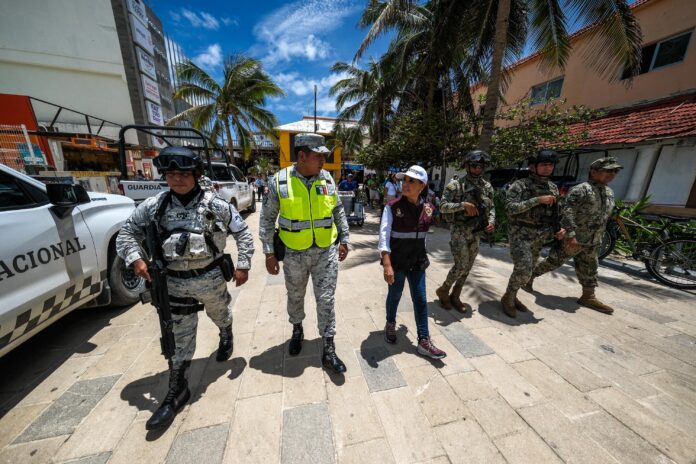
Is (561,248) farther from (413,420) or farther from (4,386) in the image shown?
(4,386)

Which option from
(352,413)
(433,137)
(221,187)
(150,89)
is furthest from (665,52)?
Result: (150,89)

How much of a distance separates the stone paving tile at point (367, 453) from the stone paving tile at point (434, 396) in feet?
1.33

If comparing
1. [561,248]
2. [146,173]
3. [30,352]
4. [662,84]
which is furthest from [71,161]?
[662,84]

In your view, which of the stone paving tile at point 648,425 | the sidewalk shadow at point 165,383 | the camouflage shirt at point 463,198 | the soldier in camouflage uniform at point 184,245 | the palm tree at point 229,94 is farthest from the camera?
the palm tree at point 229,94

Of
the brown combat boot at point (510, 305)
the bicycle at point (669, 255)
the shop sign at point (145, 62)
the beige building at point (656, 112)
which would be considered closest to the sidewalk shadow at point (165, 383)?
the brown combat boot at point (510, 305)

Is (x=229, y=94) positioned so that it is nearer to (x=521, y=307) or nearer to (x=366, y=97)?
(x=366, y=97)

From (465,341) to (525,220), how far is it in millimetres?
1645

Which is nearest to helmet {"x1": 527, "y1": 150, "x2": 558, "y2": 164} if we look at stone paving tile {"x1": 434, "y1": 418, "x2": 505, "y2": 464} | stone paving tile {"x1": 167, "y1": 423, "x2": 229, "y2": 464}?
stone paving tile {"x1": 434, "y1": 418, "x2": 505, "y2": 464}

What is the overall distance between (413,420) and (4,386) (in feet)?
11.1

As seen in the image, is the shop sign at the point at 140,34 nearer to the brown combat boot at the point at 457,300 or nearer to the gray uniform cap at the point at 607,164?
the brown combat boot at the point at 457,300

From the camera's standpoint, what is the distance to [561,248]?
3.51 metres

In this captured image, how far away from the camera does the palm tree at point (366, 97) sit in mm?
14938

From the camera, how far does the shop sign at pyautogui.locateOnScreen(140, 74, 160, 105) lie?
65.7 ft

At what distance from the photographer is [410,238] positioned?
236 cm
